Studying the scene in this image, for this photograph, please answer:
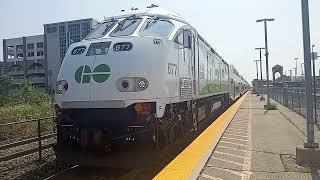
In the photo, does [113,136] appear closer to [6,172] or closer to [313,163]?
[6,172]

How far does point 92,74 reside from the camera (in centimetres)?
781

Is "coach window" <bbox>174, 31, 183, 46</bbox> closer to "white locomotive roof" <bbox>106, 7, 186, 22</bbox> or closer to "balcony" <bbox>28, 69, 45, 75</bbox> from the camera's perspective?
"white locomotive roof" <bbox>106, 7, 186, 22</bbox>

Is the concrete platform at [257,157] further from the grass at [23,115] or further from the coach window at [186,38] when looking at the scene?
the grass at [23,115]

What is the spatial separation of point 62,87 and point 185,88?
10.7 ft

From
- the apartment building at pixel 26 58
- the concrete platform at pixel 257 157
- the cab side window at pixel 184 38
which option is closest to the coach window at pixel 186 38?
the cab side window at pixel 184 38

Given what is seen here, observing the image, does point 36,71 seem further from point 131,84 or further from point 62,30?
point 131,84

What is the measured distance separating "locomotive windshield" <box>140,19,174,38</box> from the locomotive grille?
1266 millimetres

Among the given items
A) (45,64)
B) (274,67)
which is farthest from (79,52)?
(45,64)

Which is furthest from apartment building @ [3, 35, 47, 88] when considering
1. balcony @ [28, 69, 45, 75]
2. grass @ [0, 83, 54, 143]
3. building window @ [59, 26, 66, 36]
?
grass @ [0, 83, 54, 143]

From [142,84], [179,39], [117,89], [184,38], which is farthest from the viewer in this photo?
[184,38]

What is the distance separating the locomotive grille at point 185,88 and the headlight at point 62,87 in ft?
9.33

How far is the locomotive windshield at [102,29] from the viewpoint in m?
9.17

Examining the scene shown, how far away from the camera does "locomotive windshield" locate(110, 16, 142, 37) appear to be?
8.79m

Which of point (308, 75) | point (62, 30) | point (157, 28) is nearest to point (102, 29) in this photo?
point (157, 28)
